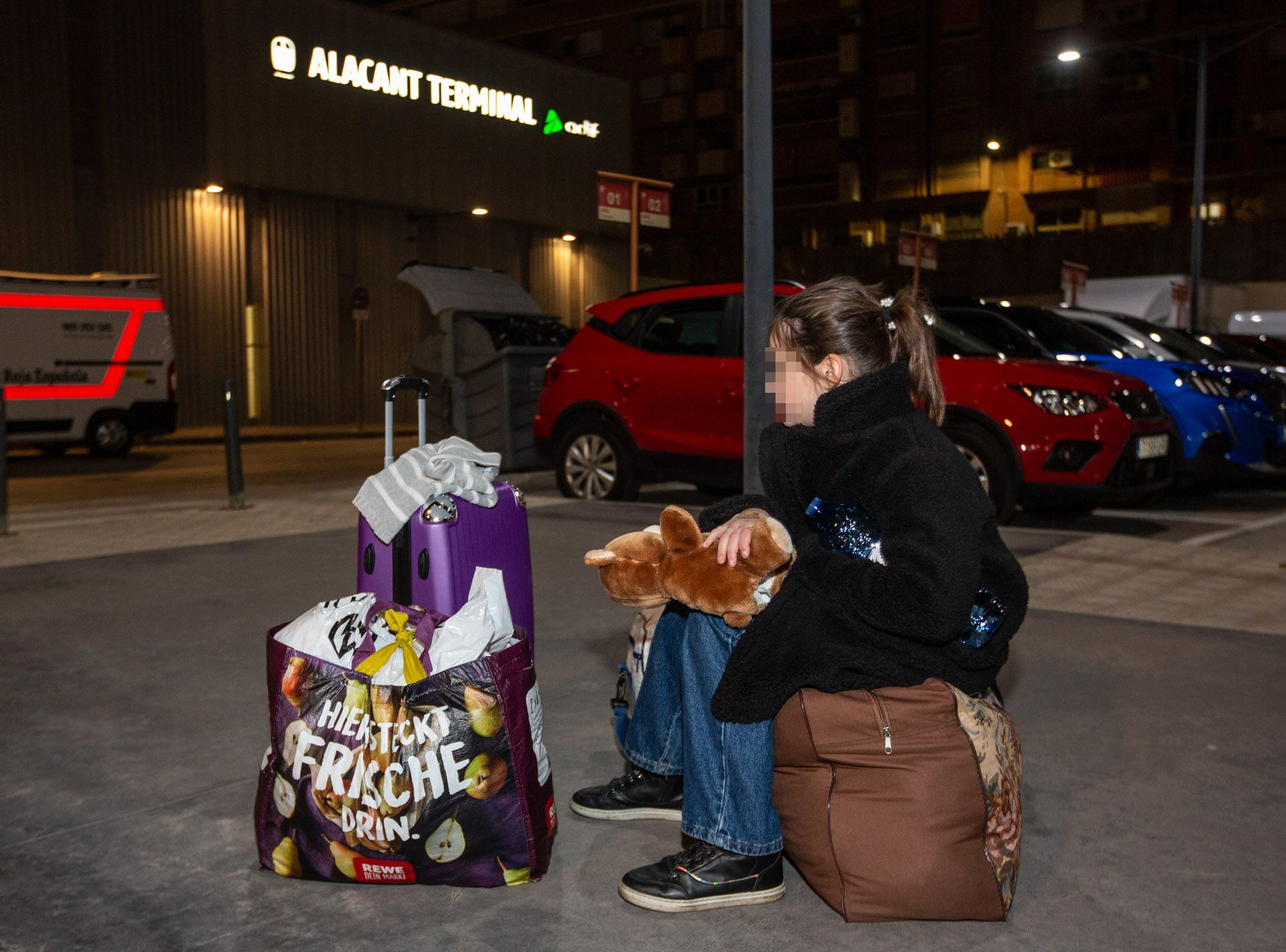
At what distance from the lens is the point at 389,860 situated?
2773 millimetres

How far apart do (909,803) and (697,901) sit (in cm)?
52

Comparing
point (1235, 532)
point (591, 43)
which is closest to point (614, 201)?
point (1235, 532)

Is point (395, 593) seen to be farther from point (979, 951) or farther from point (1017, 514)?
point (1017, 514)

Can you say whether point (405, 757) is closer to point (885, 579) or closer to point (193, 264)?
point (885, 579)

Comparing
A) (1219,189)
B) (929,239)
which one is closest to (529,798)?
(929,239)

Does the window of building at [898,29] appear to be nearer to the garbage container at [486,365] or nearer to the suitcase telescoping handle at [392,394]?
the garbage container at [486,365]

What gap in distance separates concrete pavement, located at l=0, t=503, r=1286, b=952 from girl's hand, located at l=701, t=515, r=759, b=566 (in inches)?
31.0

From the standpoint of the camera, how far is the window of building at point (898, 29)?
49375 mm

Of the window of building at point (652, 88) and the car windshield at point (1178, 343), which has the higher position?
the window of building at point (652, 88)

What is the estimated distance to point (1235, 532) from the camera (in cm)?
886

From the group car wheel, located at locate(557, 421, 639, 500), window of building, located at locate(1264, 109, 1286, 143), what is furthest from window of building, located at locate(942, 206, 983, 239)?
car wheel, located at locate(557, 421, 639, 500)

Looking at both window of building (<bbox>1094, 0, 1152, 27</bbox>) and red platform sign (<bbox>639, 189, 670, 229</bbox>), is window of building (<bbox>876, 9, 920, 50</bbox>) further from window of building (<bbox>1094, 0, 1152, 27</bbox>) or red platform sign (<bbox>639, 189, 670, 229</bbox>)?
red platform sign (<bbox>639, 189, 670, 229</bbox>)

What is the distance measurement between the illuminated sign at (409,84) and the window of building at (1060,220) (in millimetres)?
23271

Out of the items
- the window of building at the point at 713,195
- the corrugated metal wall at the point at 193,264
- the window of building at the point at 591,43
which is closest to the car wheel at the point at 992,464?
the corrugated metal wall at the point at 193,264
